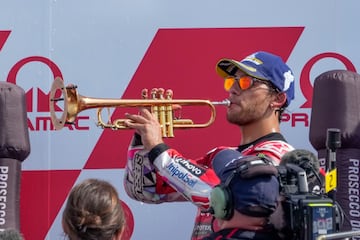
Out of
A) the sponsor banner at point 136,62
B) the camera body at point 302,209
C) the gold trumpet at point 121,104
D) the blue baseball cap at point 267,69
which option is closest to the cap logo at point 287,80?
the blue baseball cap at point 267,69

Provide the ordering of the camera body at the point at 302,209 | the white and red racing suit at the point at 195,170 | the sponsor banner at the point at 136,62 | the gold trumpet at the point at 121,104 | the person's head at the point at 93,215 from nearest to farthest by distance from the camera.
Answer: the camera body at the point at 302,209, the person's head at the point at 93,215, the white and red racing suit at the point at 195,170, the gold trumpet at the point at 121,104, the sponsor banner at the point at 136,62

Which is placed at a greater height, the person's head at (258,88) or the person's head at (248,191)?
the person's head at (258,88)

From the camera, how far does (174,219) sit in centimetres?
393

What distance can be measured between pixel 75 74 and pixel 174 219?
788 millimetres

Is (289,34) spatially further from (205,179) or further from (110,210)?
(110,210)

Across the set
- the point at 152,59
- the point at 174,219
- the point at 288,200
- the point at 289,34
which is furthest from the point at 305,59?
the point at 288,200

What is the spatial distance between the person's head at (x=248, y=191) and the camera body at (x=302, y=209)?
0.04 m

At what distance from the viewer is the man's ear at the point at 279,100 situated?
3197mm

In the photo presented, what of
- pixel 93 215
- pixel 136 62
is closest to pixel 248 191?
pixel 93 215

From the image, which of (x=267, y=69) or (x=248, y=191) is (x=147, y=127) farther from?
(x=248, y=191)

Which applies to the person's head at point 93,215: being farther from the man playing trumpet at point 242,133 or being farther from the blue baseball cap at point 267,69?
the blue baseball cap at point 267,69

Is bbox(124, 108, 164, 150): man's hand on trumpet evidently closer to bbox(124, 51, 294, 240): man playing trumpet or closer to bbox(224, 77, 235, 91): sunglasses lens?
bbox(124, 51, 294, 240): man playing trumpet

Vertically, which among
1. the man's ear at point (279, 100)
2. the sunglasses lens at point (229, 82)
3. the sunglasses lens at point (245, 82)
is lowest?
the man's ear at point (279, 100)

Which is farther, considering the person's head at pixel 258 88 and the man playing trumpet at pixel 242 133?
the person's head at pixel 258 88
